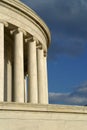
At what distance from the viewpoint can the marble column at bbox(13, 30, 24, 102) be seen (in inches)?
4788

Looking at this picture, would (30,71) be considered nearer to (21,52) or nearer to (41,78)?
(21,52)

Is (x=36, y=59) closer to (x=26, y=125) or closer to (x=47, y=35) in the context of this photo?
(x=47, y=35)

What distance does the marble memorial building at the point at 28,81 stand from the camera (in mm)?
70750

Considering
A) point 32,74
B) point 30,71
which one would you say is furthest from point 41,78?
point 30,71

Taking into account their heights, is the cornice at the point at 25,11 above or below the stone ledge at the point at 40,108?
above

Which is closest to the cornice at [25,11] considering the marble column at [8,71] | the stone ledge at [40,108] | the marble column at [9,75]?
Result: the marble column at [8,71]

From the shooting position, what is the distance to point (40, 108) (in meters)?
72.1

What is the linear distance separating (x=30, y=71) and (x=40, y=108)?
65890 mm

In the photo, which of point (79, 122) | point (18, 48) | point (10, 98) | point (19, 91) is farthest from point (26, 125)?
point (10, 98)

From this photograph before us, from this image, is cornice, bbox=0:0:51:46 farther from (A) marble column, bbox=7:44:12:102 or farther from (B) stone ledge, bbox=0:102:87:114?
(B) stone ledge, bbox=0:102:87:114

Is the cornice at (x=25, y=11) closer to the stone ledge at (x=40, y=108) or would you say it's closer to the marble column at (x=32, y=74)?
the marble column at (x=32, y=74)

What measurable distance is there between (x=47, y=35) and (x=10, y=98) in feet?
119

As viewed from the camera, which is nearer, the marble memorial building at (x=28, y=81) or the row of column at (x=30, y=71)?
the marble memorial building at (x=28, y=81)

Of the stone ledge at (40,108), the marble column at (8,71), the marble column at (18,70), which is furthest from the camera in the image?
the marble column at (8,71)
